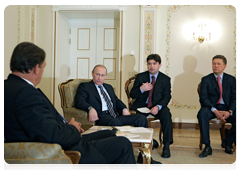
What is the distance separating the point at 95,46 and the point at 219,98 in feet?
9.49

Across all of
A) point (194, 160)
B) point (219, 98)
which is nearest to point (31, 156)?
point (194, 160)

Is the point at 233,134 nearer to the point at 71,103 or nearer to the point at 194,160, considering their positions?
the point at 194,160

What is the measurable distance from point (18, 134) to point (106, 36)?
4.07m

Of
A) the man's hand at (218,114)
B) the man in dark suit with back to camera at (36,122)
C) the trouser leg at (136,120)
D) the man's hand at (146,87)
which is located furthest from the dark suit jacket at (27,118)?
the man's hand at (218,114)

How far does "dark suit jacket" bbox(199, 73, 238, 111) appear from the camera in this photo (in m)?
3.26

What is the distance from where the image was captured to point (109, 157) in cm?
139

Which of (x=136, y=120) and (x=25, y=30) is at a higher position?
(x=25, y=30)

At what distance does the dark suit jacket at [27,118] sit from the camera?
1.17m

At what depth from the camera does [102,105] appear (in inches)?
115

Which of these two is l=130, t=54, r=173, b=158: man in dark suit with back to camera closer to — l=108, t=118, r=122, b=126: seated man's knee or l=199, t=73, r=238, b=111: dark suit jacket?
l=199, t=73, r=238, b=111: dark suit jacket

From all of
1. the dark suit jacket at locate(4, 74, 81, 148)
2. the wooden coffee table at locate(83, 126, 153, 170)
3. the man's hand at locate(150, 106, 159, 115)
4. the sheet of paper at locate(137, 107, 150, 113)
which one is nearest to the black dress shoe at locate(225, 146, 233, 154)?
the man's hand at locate(150, 106, 159, 115)

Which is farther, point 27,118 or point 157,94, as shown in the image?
point 157,94
